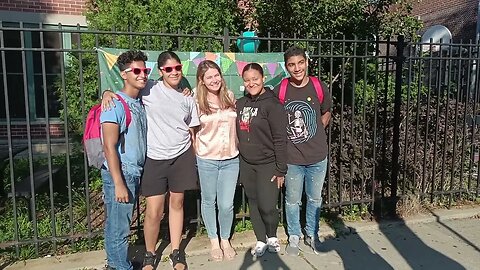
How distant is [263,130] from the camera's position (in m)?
3.46

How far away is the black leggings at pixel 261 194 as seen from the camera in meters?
3.56

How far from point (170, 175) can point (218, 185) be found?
0.48 metres

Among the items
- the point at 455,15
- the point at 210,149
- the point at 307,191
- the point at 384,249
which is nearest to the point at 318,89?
the point at 307,191

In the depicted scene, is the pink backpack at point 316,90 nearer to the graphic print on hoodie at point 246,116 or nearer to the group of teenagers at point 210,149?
the group of teenagers at point 210,149

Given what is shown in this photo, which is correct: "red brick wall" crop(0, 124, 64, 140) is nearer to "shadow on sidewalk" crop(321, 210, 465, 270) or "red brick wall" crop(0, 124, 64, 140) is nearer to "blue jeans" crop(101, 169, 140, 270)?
"blue jeans" crop(101, 169, 140, 270)

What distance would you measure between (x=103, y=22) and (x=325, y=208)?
392cm

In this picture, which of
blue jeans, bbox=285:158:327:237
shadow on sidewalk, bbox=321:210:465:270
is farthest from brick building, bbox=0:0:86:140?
shadow on sidewalk, bbox=321:210:465:270

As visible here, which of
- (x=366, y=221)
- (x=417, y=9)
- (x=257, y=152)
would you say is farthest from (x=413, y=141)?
(x=417, y=9)

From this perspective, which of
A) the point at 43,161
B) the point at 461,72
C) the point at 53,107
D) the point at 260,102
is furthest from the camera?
the point at 53,107

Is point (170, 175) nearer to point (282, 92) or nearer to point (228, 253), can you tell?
point (228, 253)

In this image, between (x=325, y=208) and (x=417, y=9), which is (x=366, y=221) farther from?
(x=417, y=9)

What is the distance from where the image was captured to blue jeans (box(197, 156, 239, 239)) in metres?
3.55

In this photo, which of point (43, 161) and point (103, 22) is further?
point (43, 161)

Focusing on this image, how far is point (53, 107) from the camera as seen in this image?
8.70 m
